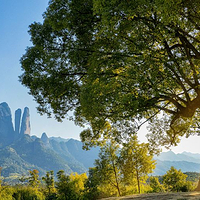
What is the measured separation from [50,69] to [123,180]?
16500mm

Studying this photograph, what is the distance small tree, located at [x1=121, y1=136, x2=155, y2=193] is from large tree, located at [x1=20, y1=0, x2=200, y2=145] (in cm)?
1143

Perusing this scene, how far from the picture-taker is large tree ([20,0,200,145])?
6.49 m

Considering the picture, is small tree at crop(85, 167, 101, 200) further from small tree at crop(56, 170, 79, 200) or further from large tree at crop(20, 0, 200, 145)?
large tree at crop(20, 0, 200, 145)

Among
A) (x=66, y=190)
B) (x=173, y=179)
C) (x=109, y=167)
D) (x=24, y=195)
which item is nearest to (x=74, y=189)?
(x=66, y=190)

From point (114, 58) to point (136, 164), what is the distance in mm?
16233

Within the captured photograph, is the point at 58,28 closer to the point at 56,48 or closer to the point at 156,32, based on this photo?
the point at 56,48

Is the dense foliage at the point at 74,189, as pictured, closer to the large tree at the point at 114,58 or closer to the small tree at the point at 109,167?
the small tree at the point at 109,167

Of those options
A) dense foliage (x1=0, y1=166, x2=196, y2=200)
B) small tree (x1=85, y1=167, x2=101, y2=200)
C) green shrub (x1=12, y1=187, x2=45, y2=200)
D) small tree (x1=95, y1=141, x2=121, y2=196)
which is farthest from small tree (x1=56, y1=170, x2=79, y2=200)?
small tree (x1=95, y1=141, x2=121, y2=196)

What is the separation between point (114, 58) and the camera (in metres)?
7.67

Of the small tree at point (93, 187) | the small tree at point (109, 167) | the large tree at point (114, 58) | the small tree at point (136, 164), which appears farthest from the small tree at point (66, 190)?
the large tree at point (114, 58)

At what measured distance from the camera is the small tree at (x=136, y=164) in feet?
69.0

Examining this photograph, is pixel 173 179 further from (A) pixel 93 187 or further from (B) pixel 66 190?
(B) pixel 66 190

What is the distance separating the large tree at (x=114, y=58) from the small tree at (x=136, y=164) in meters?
11.4

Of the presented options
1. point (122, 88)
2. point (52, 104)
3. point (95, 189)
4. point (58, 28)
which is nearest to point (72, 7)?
point (58, 28)
